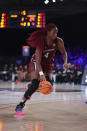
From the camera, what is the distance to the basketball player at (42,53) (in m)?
5.86

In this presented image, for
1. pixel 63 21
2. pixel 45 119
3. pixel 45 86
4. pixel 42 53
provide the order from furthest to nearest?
1. pixel 63 21
2. pixel 42 53
3. pixel 45 86
4. pixel 45 119

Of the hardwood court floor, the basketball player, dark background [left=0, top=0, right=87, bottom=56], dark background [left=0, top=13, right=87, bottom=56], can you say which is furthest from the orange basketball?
dark background [left=0, top=13, right=87, bottom=56]

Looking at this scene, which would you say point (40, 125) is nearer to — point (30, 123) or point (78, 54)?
point (30, 123)

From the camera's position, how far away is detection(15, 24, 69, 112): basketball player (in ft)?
19.2

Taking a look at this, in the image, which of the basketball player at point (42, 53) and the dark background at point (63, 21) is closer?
the basketball player at point (42, 53)

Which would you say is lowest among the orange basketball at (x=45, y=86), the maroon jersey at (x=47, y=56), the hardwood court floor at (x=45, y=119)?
the hardwood court floor at (x=45, y=119)

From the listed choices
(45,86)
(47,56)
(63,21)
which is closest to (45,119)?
(45,86)

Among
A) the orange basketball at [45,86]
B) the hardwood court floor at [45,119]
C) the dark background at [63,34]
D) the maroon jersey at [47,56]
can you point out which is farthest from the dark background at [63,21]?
the orange basketball at [45,86]

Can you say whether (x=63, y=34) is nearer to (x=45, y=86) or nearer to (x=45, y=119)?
(x=45, y=86)

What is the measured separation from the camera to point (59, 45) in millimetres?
6227

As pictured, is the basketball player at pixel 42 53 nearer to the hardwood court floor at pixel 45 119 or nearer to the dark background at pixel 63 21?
the hardwood court floor at pixel 45 119

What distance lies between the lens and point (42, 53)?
236 inches

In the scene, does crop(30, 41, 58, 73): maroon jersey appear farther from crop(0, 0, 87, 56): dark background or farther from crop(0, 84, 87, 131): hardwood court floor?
crop(0, 0, 87, 56): dark background

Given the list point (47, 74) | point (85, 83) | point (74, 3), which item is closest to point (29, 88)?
point (47, 74)
